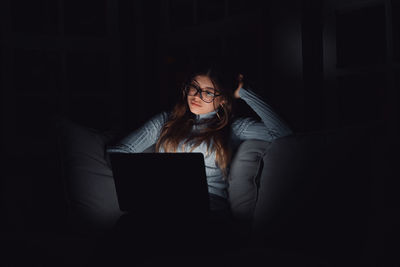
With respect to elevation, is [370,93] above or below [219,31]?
below

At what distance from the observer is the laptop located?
118 centimetres

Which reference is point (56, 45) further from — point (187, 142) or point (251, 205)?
point (251, 205)

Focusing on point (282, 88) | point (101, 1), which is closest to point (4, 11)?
point (101, 1)

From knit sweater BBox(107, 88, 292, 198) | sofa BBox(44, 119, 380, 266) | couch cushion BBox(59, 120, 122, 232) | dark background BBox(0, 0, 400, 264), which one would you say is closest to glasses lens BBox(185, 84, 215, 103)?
knit sweater BBox(107, 88, 292, 198)

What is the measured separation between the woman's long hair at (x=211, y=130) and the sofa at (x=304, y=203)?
0.13m

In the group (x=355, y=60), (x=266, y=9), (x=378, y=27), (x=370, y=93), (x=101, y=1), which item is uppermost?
(x=101, y=1)

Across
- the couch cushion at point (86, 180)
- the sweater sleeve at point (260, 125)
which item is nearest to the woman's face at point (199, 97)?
the sweater sleeve at point (260, 125)

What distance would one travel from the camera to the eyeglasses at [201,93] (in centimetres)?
Result: 168

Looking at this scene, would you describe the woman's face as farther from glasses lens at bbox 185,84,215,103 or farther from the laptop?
the laptop

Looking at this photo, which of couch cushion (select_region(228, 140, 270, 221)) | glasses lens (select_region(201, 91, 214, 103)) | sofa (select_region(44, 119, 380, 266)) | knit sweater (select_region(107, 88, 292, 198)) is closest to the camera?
sofa (select_region(44, 119, 380, 266))

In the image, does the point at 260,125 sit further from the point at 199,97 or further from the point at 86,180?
the point at 86,180

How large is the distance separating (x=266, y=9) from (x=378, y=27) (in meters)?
0.59

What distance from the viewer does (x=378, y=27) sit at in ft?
5.51

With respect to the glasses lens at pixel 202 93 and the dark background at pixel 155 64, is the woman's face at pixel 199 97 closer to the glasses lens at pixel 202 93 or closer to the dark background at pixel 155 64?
the glasses lens at pixel 202 93
